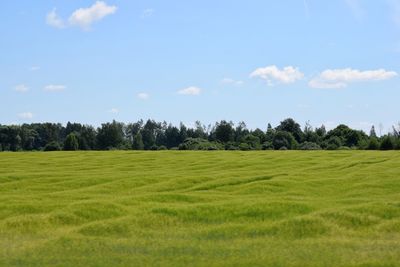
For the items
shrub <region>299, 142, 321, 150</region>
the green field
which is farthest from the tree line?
the green field

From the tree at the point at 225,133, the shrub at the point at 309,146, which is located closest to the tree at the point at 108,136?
the tree at the point at 225,133

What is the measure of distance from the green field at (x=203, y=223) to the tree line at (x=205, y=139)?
72.5 metres

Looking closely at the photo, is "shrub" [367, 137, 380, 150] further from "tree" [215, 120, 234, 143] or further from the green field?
the green field

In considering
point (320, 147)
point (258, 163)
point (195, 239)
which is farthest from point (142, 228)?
point (320, 147)

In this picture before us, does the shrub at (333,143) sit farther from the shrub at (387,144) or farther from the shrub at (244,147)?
the shrub at (244,147)

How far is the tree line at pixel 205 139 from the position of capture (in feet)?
418

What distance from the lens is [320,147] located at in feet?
415

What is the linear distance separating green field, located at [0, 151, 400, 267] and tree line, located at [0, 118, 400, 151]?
238ft

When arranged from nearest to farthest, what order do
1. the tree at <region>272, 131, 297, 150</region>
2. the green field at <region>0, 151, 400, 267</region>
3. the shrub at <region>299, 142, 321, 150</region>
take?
the green field at <region>0, 151, 400, 267</region> < the shrub at <region>299, 142, 321, 150</region> < the tree at <region>272, 131, 297, 150</region>

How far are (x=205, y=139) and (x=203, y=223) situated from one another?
5145 inches

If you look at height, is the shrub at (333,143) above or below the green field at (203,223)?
above

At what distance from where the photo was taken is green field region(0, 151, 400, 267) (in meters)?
19.7

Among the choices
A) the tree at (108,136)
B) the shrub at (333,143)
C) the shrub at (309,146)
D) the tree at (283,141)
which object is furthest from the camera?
the tree at (108,136)

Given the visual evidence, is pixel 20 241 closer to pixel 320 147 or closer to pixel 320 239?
pixel 320 239
